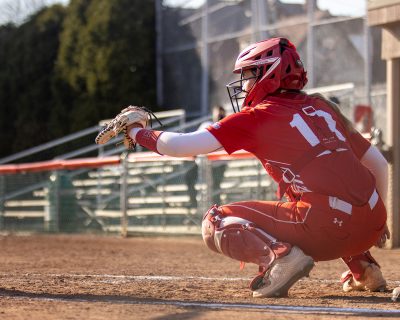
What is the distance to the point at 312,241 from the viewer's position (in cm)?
570

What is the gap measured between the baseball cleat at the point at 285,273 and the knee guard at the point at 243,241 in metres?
0.05

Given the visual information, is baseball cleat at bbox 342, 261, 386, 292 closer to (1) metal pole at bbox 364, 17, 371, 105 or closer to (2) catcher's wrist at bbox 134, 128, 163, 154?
(2) catcher's wrist at bbox 134, 128, 163, 154

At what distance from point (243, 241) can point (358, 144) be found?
101 centimetres

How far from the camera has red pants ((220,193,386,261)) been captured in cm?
561

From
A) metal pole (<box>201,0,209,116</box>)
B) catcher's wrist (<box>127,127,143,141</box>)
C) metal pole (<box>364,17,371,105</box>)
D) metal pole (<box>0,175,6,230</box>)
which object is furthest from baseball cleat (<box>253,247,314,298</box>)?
metal pole (<box>201,0,209,116</box>)

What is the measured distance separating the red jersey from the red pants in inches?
3.5

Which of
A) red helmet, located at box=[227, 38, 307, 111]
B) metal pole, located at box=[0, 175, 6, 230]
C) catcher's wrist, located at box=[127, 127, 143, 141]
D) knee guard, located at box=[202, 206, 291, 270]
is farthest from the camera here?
metal pole, located at box=[0, 175, 6, 230]

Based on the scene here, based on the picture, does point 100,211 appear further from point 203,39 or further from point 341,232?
point 341,232

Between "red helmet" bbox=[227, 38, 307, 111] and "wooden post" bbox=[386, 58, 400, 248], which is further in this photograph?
"wooden post" bbox=[386, 58, 400, 248]

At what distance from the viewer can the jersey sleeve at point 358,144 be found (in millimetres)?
6059

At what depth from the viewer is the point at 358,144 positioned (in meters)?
6.10

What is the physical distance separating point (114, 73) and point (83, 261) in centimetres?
1254

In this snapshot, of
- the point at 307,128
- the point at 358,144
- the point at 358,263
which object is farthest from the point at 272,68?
the point at 358,263

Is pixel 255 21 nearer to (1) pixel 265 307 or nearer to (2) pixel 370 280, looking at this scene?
(2) pixel 370 280
